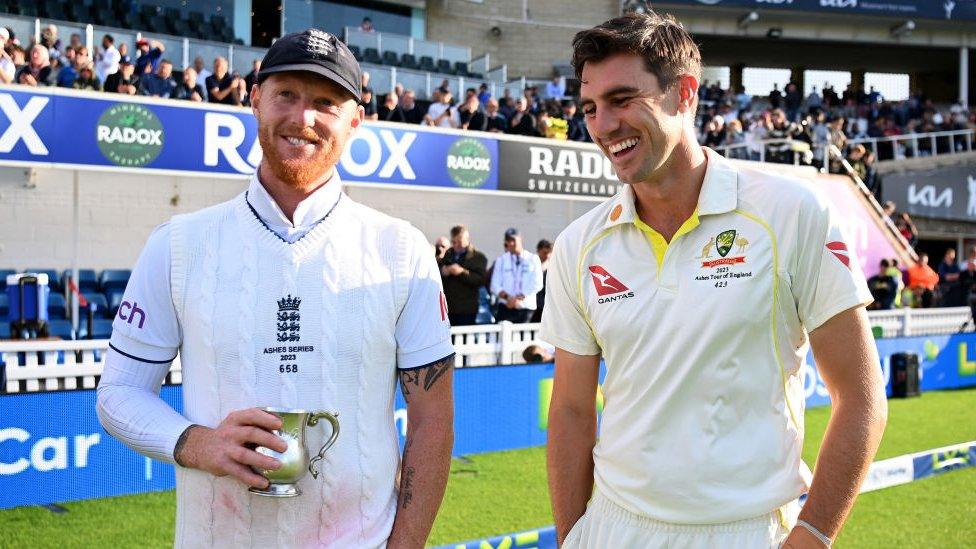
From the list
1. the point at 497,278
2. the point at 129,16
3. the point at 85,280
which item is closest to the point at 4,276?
the point at 85,280

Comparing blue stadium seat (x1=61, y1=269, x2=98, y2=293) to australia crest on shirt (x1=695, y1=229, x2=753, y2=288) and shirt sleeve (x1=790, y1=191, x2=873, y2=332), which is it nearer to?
australia crest on shirt (x1=695, y1=229, x2=753, y2=288)

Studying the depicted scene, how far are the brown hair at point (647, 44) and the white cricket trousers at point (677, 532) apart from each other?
989mm

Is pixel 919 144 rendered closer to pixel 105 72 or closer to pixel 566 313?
pixel 105 72

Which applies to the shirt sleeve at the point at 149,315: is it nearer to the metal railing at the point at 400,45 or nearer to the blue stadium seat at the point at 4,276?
the blue stadium seat at the point at 4,276

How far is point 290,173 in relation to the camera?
1967mm

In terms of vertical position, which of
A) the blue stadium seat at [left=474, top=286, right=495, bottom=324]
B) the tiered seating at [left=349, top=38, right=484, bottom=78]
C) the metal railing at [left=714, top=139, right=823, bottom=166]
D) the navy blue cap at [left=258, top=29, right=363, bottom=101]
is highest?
the tiered seating at [left=349, top=38, right=484, bottom=78]

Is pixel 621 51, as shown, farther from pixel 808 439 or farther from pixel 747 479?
pixel 808 439

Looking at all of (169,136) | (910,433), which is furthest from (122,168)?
(910,433)

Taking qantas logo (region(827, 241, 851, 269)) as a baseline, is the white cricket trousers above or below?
below

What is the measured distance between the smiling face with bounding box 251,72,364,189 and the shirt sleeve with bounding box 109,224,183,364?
1.05 ft

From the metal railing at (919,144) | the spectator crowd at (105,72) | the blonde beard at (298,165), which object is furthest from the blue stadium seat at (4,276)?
the metal railing at (919,144)

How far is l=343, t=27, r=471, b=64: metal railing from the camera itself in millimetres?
18156

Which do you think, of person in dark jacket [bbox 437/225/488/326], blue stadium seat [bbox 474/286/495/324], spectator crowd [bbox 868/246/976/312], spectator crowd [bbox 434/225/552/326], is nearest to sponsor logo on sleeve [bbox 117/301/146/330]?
spectator crowd [bbox 434/225/552/326]

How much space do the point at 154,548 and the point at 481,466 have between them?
109 inches
